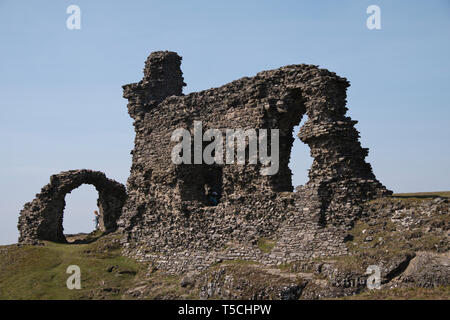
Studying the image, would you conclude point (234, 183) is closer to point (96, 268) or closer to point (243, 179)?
point (243, 179)

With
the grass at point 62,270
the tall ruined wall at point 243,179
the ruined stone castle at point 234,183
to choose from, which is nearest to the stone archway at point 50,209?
the ruined stone castle at point 234,183

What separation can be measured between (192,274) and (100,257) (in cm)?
562

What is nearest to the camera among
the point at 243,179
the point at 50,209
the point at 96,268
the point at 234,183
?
the point at 243,179

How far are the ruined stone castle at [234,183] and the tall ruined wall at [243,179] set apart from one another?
0.04 meters

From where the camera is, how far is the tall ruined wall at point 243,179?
2056 centimetres

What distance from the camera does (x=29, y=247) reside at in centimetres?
2686

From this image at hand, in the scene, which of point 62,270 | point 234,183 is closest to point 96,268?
point 62,270

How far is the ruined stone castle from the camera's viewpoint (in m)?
20.6

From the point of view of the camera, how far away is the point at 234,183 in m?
23.5

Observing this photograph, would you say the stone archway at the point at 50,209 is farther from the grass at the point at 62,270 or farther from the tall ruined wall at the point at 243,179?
the tall ruined wall at the point at 243,179

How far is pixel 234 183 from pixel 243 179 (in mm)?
565

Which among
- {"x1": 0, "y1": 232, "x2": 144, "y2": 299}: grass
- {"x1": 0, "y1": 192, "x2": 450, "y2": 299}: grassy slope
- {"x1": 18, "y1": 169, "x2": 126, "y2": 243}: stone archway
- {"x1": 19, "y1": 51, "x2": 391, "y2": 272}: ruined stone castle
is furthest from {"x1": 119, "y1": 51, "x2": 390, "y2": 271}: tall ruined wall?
{"x1": 18, "y1": 169, "x2": 126, "y2": 243}: stone archway

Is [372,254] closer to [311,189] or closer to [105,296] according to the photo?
[311,189]
